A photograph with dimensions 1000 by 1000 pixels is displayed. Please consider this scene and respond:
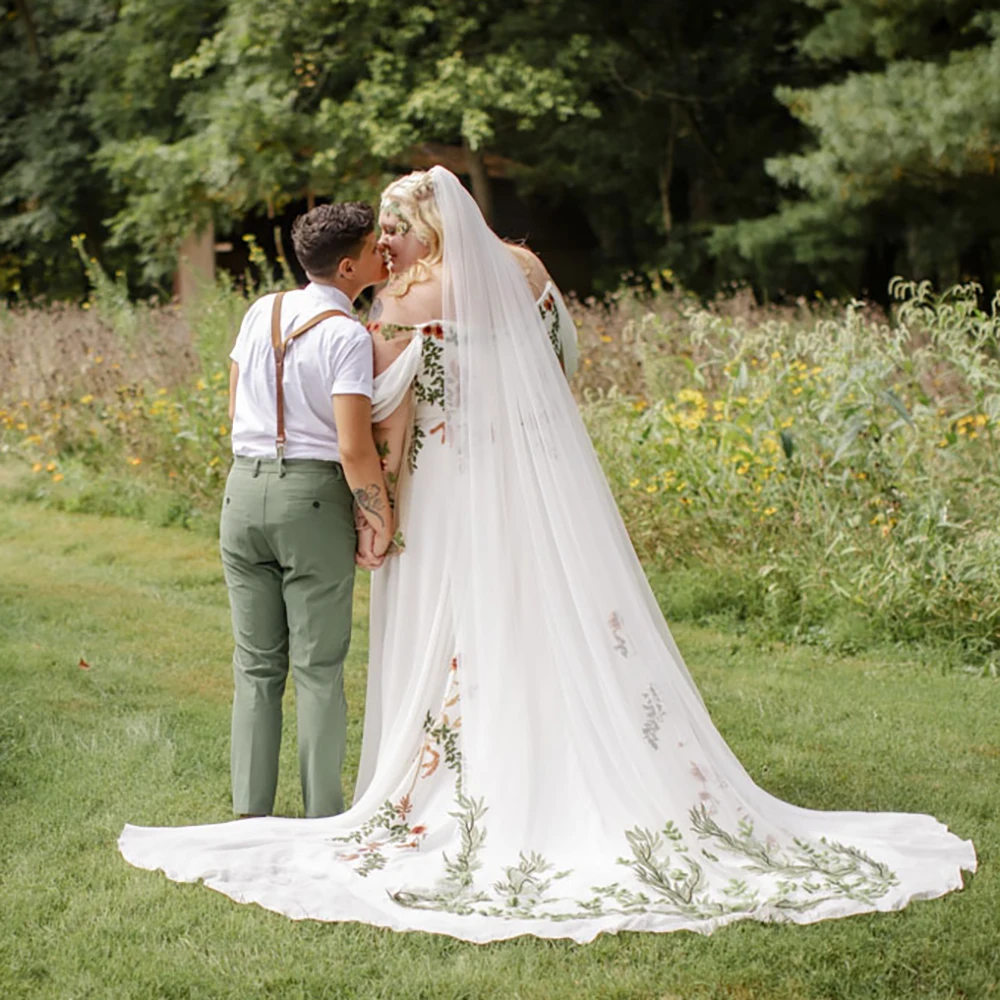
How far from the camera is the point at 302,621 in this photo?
4.04 m

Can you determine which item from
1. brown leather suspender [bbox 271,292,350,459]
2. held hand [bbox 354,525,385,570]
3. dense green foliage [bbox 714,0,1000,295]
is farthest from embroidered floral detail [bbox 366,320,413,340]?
dense green foliage [bbox 714,0,1000,295]

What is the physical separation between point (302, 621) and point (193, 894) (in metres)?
0.79

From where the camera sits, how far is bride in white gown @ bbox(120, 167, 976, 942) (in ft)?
12.5

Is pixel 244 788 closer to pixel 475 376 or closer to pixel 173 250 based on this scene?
pixel 475 376

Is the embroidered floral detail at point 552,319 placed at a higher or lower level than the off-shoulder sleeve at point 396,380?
higher

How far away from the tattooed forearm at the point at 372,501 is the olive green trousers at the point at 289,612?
2.4 inches

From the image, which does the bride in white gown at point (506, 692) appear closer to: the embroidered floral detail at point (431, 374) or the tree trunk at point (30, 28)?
the embroidered floral detail at point (431, 374)

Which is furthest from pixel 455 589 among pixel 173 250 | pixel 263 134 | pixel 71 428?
pixel 173 250

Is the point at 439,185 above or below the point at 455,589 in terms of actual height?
above

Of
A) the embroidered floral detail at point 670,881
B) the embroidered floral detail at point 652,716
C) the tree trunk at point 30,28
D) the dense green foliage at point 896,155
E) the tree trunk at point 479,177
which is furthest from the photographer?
the tree trunk at point 30,28

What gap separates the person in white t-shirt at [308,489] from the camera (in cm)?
392

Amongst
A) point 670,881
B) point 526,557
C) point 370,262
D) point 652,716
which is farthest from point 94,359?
point 670,881

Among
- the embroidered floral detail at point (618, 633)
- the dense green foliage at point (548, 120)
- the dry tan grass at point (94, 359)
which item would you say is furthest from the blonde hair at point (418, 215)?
the dense green foliage at point (548, 120)

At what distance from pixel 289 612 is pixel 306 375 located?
26.6 inches
